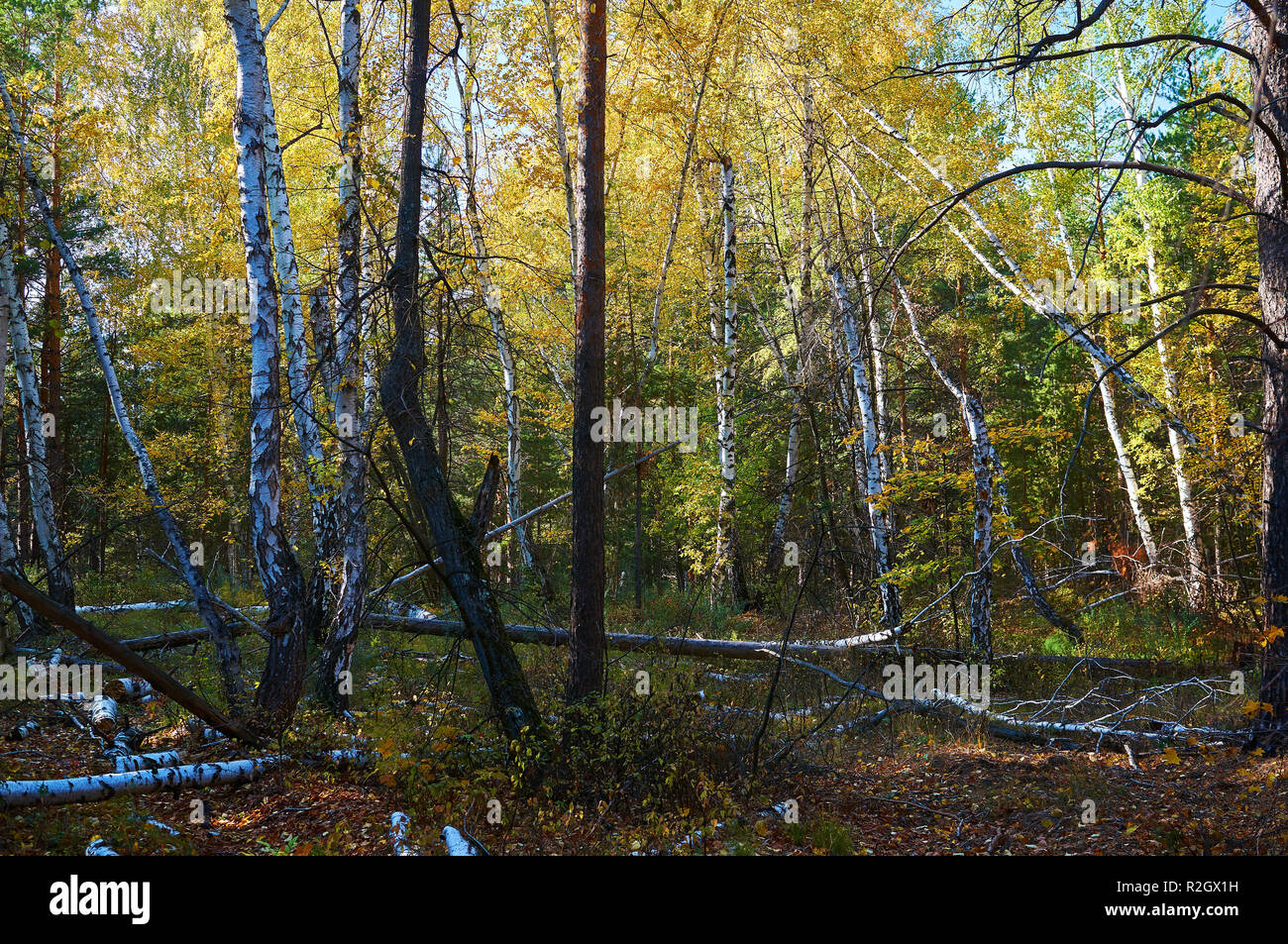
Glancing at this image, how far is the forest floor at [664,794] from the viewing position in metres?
4.66

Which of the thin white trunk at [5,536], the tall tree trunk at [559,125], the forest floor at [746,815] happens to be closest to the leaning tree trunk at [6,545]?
the thin white trunk at [5,536]

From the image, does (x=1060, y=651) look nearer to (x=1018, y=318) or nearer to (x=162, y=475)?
(x=1018, y=318)

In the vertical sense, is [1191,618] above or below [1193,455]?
below

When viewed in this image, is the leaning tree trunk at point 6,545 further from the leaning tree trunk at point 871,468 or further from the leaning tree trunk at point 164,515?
the leaning tree trunk at point 871,468

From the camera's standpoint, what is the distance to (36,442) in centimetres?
995

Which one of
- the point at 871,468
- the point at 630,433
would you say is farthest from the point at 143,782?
the point at 630,433

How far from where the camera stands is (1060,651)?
35.5 ft

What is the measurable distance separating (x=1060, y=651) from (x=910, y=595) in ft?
10.8

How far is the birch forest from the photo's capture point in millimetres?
5387

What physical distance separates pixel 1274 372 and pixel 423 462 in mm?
6222

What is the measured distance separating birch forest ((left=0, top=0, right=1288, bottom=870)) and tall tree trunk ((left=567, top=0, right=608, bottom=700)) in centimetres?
3

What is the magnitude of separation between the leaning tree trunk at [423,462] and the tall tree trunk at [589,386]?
1.97ft

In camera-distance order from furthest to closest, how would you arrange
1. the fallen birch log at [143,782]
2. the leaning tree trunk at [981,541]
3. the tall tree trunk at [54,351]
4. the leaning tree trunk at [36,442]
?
the tall tree trunk at [54,351]
the leaning tree trunk at [36,442]
the leaning tree trunk at [981,541]
the fallen birch log at [143,782]
